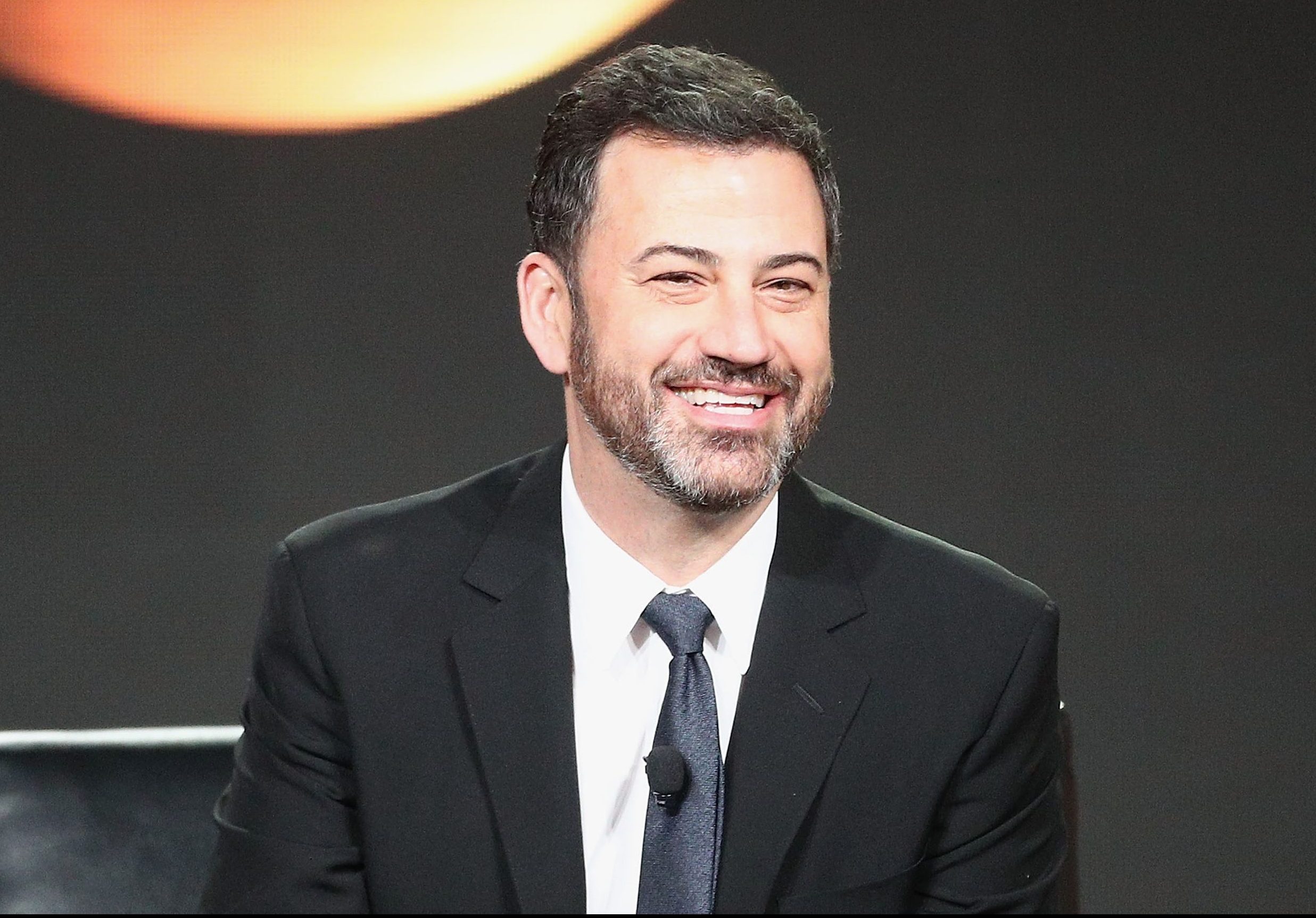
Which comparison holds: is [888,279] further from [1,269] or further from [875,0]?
[1,269]

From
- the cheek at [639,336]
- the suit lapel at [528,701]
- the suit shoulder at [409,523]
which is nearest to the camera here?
the suit lapel at [528,701]

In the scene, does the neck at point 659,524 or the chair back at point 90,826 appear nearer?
the chair back at point 90,826

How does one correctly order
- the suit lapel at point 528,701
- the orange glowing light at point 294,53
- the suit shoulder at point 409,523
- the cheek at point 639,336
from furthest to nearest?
the orange glowing light at point 294,53, the suit shoulder at point 409,523, the cheek at point 639,336, the suit lapel at point 528,701

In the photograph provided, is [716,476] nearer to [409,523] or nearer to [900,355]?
[409,523]

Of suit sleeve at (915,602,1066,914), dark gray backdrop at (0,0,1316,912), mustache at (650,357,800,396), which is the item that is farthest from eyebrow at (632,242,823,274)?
dark gray backdrop at (0,0,1316,912)

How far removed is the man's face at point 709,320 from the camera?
1.60m

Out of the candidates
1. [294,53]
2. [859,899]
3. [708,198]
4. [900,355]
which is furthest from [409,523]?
[900,355]

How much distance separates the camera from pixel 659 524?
1.68 metres

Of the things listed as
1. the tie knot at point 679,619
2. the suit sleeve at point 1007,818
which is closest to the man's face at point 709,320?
the tie knot at point 679,619

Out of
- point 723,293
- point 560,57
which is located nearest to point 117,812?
point 723,293

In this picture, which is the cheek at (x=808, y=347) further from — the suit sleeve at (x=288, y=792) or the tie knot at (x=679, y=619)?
the suit sleeve at (x=288, y=792)

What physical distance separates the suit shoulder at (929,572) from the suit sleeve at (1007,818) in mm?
46

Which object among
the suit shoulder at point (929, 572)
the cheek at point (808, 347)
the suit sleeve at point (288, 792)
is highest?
the cheek at point (808, 347)

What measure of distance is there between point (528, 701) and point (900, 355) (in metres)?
1.32
